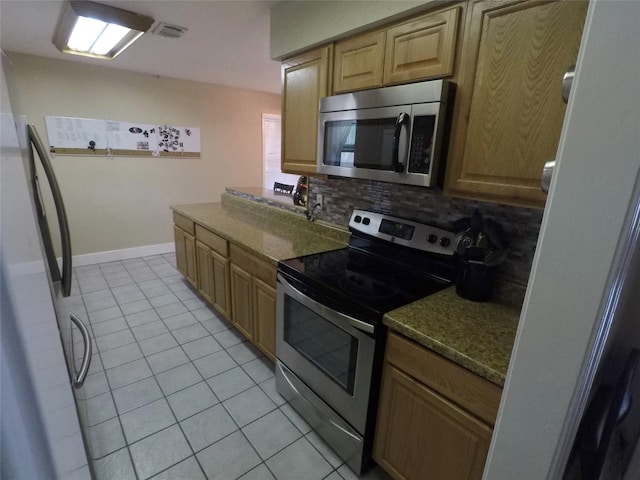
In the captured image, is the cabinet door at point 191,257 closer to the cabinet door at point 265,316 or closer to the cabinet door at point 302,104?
the cabinet door at point 265,316

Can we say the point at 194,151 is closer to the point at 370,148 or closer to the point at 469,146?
the point at 370,148

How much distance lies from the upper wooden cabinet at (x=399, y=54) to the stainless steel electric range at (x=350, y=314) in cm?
73

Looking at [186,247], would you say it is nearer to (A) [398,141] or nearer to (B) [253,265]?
(B) [253,265]

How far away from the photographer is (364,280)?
154cm

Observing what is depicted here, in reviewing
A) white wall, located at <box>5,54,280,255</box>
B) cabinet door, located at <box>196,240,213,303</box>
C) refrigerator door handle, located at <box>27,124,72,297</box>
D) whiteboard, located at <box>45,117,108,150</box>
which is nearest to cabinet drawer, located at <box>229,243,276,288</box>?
cabinet door, located at <box>196,240,213,303</box>

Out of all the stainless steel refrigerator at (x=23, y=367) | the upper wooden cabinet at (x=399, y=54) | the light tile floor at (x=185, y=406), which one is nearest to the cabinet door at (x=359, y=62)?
the upper wooden cabinet at (x=399, y=54)

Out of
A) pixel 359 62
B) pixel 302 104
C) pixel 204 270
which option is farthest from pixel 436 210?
pixel 204 270

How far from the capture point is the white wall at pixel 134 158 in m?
3.41

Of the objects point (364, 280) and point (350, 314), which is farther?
point (364, 280)

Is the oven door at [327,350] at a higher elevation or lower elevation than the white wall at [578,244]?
lower

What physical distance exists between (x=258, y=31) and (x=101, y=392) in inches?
109

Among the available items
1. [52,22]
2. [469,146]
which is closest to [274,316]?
[469,146]

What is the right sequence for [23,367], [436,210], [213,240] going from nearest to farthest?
1. [23,367]
2. [436,210]
3. [213,240]

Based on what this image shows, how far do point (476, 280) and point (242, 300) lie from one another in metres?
1.59
